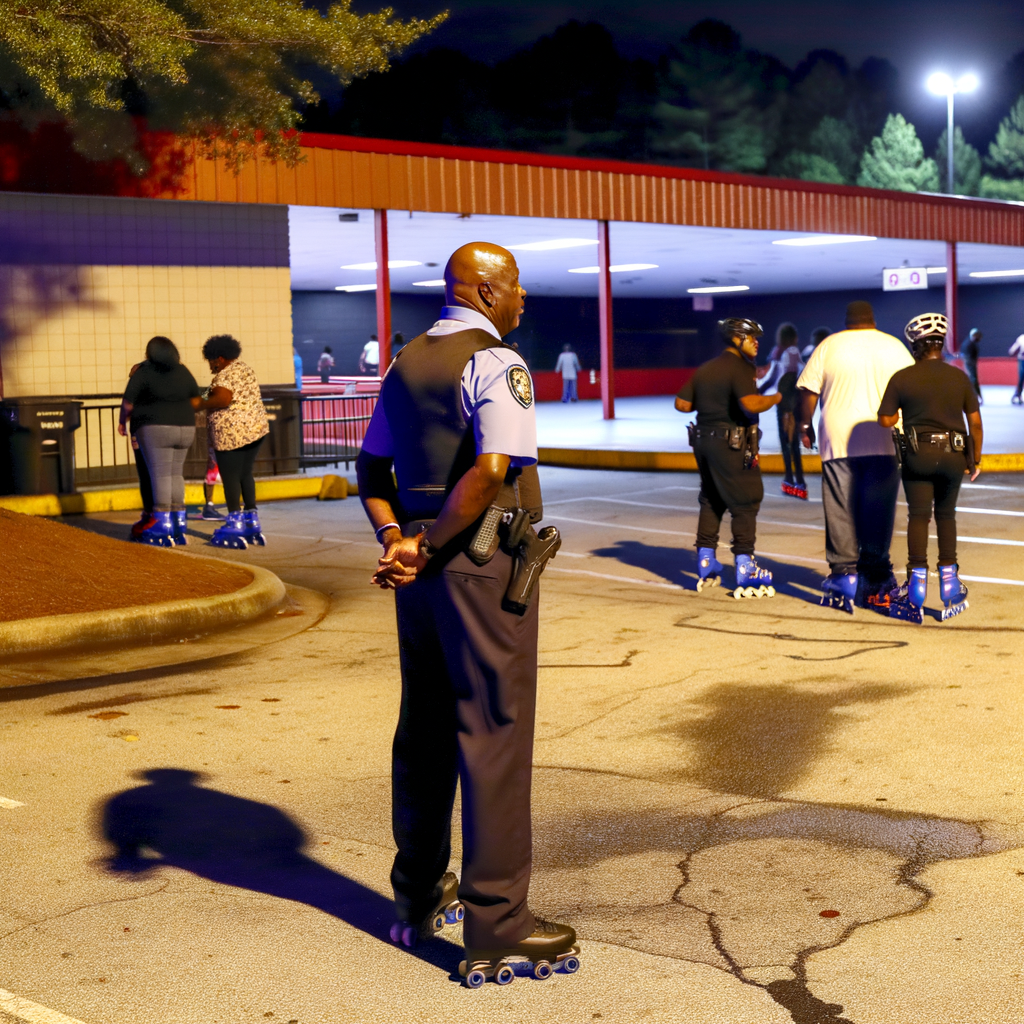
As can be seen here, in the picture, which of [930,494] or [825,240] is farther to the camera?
[825,240]

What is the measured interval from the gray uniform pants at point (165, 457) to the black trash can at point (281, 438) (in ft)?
19.3

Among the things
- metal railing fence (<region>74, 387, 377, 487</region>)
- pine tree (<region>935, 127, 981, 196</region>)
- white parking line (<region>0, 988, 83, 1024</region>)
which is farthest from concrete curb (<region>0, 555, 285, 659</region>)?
pine tree (<region>935, 127, 981, 196</region>)

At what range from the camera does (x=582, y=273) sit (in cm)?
3728

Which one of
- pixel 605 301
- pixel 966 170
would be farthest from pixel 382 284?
pixel 966 170

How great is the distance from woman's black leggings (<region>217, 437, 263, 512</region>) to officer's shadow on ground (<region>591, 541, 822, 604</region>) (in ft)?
10.7

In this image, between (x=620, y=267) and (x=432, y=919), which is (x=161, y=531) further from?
(x=620, y=267)

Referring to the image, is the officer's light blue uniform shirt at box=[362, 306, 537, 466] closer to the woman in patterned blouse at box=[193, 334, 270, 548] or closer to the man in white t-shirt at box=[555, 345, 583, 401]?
the woman in patterned blouse at box=[193, 334, 270, 548]

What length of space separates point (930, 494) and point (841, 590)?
954mm

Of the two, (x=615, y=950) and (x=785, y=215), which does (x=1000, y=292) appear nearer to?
(x=785, y=215)

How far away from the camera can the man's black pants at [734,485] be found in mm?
9547

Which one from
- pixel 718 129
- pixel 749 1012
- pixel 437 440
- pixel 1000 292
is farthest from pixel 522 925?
pixel 718 129

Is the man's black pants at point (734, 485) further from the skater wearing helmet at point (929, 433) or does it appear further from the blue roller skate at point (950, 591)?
the blue roller skate at point (950, 591)

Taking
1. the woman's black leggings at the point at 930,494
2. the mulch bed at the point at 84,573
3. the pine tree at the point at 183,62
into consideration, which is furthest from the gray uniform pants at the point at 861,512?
the pine tree at the point at 183,62

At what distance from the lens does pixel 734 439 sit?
9.50 m
